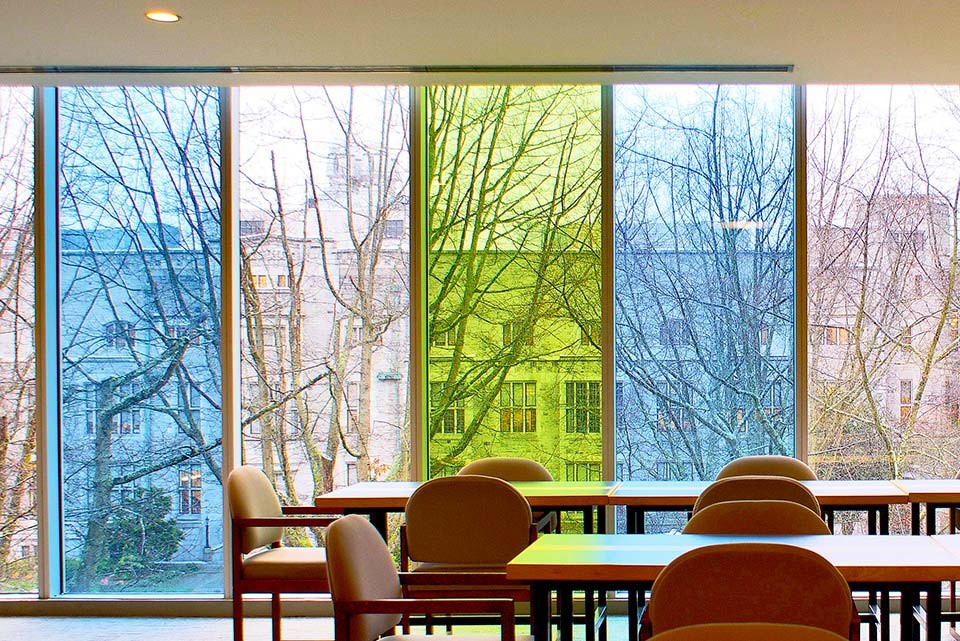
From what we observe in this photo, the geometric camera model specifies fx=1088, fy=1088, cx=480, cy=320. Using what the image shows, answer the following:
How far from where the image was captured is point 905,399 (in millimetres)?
6078

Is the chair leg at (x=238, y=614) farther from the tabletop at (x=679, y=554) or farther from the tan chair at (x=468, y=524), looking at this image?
the tabletop at (x=679, y=554)

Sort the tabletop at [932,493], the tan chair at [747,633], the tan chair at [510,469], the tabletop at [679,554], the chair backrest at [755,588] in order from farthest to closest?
the tan chair at [510,469]
the tabletop at [932,493]
the tabletop at [679,554]
the chair backrest at [755,588]
the tan chair at [747,633]

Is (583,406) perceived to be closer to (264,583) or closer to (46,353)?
(264,583)

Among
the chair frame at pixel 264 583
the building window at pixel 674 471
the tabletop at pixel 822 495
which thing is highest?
the tabletop at pixel 822 495

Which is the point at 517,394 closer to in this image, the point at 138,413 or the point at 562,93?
the point at 562,93

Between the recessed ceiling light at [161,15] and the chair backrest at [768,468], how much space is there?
3291mm

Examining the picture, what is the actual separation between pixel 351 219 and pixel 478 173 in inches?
30.7

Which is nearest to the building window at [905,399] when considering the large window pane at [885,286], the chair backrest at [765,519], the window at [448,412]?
the large window pane at [885,286]

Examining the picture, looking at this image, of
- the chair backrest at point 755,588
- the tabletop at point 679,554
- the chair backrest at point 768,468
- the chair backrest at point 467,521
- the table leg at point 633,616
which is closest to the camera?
the chair backrest at point 755,588

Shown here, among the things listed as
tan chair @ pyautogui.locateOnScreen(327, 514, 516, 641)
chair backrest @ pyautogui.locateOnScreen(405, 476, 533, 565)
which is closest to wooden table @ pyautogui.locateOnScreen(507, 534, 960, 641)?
tan chair @ pyautogui.locateOnScreen(327, 514, 516, 641)

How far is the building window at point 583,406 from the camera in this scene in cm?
619

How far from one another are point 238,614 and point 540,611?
2.23m

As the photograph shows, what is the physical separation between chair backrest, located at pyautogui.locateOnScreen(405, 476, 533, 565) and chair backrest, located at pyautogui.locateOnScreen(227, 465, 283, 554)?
0.98m

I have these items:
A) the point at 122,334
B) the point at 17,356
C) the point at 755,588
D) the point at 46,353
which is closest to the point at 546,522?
the point at 755,588
